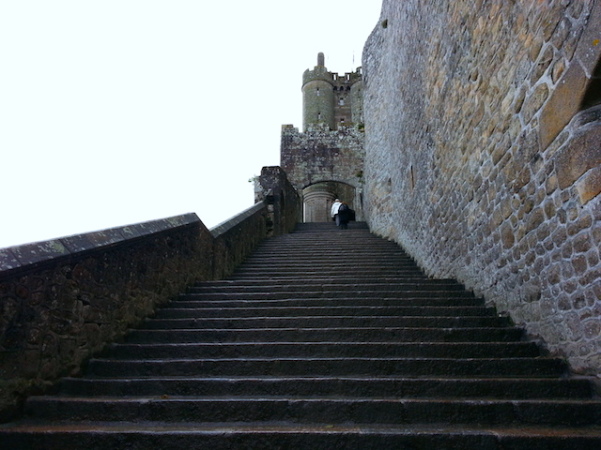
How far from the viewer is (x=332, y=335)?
3572mm

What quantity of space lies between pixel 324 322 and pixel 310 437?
62.4 inches

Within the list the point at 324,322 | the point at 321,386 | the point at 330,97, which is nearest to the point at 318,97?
the point at 330,97

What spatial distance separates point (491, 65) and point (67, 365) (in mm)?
4498

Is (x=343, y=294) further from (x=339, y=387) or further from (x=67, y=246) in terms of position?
(x=67, y=246)

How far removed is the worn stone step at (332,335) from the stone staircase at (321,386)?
10 millimetres

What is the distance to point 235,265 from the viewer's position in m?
7.23

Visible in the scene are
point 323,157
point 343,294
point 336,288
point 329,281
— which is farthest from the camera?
point 323,157

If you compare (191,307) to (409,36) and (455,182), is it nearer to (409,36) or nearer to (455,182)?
(455,182)

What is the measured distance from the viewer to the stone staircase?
2332 mm

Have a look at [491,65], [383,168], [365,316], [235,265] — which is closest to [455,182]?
[491,65]

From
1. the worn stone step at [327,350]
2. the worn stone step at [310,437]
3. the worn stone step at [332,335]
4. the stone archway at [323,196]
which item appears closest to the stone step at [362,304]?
the worn stone step at [332,335]

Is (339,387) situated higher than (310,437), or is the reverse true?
(339,387)

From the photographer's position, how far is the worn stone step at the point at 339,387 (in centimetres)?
268

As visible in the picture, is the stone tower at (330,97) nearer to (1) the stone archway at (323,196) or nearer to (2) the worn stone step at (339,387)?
(1) the stone archway at (323,196)
